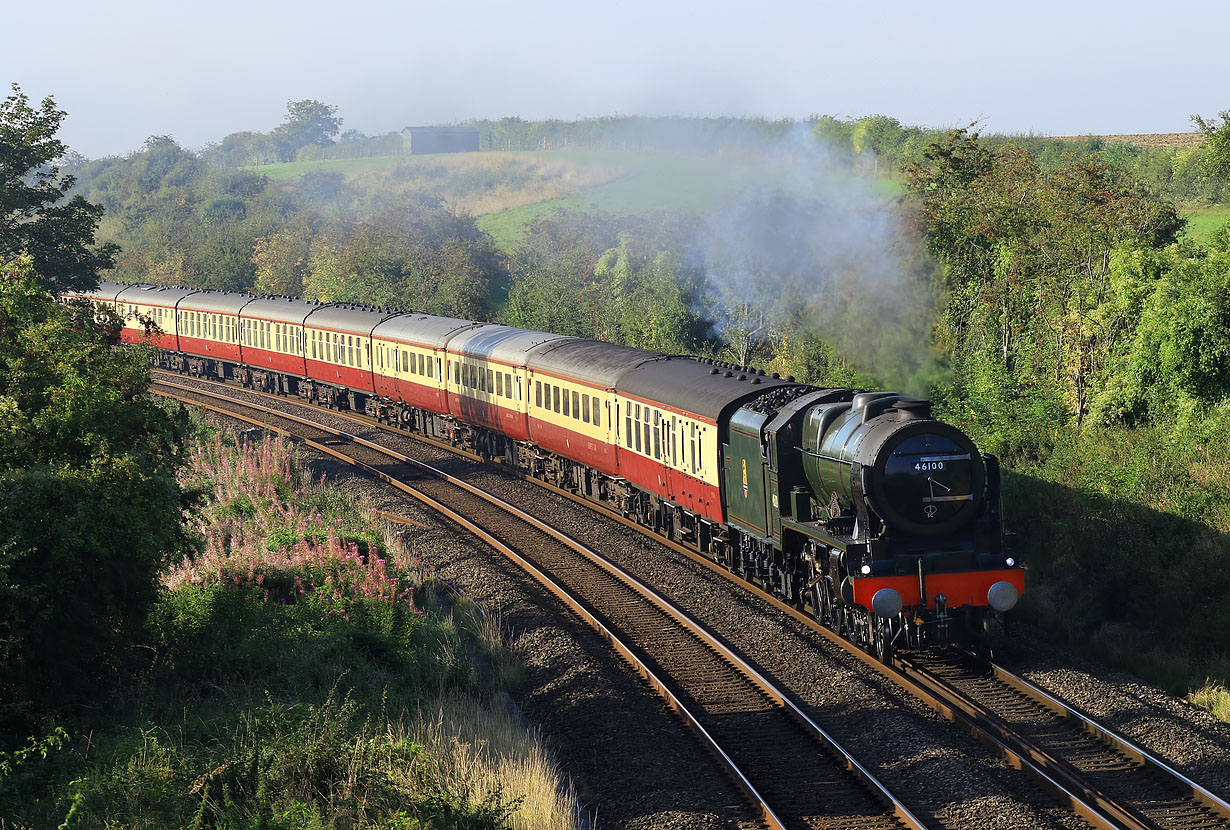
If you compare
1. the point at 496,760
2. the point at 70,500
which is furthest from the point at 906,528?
the point at 70,500

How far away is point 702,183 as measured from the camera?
39.9 m

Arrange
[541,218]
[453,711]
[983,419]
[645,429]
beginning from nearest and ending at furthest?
[453,711], [645,429], [983,419], [541,218]

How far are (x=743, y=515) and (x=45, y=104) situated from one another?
2216 cm

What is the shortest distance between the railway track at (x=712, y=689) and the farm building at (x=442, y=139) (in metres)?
121

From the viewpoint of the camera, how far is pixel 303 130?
599 ft

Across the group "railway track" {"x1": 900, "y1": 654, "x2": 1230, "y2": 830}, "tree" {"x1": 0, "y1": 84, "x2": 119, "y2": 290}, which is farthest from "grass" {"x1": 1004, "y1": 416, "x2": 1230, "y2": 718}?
"tree" {"x1": 0, "y1": 84, "x2": 119, "y2": 290}

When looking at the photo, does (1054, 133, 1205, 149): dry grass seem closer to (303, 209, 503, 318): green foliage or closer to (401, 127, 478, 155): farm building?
(303, 209, 503, 318): green foliage

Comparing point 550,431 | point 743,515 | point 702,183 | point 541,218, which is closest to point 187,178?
point 541,218

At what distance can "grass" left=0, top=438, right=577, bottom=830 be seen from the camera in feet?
30.5

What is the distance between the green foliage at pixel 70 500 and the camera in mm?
10969

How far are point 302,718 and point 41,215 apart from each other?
2383cm

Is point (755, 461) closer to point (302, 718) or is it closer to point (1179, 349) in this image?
point (302, 718)

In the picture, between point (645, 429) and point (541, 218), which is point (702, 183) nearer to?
point (645, 429)

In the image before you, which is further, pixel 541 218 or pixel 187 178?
pixel 187 178
